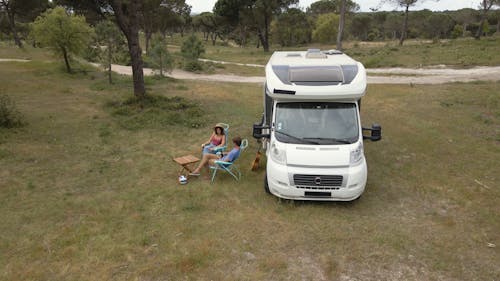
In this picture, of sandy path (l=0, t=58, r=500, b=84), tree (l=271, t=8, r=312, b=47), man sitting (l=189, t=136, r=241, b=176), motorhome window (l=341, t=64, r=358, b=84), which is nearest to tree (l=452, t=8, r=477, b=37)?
tree (l=271, t=8, r=312, b=47)

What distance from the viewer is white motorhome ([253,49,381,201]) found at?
6.77m

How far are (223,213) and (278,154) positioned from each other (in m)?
1.61

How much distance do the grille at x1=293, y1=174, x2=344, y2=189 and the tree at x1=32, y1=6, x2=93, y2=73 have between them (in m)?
20.2

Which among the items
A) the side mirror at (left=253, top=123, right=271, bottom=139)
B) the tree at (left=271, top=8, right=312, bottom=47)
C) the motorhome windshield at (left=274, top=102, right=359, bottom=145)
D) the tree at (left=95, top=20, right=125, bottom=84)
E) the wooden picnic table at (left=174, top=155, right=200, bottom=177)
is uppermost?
the tree at (left=271, top=8, right=312, bottom=47)

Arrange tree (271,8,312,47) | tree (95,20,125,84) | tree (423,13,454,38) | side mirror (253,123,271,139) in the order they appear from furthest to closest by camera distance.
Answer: tree (423,13,454,38) → tree (271,8,312,47) → tree (95,20,125,84) → side mirror (253,123,271,139)

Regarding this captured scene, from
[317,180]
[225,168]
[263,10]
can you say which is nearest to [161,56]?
[225,168]

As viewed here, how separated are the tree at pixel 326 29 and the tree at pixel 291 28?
65.0 inches

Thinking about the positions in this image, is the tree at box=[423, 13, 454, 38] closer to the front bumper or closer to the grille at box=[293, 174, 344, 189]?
the front bumper

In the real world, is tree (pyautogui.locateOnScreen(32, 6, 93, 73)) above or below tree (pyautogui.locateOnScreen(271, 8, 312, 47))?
below

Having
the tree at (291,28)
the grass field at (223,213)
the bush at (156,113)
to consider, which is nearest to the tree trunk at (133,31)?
the bush at (156,113)

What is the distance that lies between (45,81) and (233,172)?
16.8 metres

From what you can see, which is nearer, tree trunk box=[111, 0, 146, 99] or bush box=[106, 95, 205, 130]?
bush box=[106, 95, 205, 130]

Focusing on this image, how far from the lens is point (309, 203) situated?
7.22 m

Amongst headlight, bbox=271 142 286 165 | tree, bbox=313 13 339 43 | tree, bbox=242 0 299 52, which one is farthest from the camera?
tree, bbox=313 13 339 43
